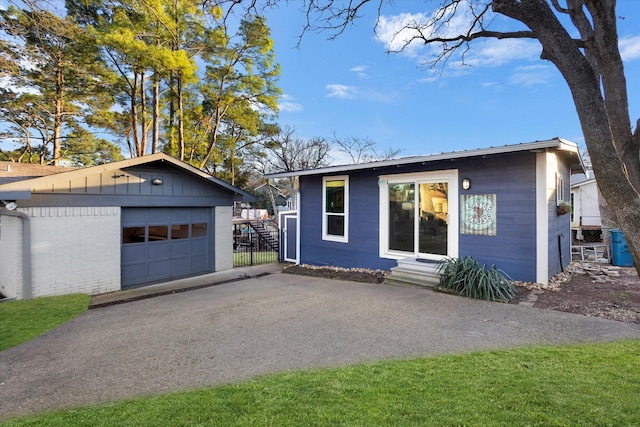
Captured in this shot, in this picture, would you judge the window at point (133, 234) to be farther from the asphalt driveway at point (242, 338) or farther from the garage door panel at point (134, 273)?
the asphalt driveway at point (242, 338)

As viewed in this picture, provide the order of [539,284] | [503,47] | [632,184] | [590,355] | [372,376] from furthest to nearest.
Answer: [503,47] < [539,284] < [590,355] < [372,376] < [632,184]

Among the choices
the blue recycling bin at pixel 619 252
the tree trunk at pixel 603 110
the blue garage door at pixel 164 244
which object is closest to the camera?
the tree trunk at pixel 603 110

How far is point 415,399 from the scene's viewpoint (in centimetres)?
251

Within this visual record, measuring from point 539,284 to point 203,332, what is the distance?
6.14 meters

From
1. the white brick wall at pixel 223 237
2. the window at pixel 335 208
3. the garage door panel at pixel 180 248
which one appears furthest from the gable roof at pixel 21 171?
the window at pixel 335 208

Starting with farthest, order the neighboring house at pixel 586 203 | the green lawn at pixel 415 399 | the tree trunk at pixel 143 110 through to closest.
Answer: the neighboring house at pixel 586 203 < the tree trunk at pixel 143 110 < the green lawn at pixel 415 399

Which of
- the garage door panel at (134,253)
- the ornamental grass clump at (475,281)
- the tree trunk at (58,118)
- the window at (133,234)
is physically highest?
the tree trunk at (58,118)

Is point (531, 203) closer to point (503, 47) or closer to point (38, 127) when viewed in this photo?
point (503, 47)

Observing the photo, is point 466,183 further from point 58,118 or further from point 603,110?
point 58,118

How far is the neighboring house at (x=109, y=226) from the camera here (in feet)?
21.2

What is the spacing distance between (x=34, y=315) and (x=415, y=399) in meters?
6.20

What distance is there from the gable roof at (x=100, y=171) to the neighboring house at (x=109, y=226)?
19mm

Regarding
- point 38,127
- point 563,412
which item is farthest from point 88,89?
point 563,412

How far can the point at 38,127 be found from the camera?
1603 centimetres
